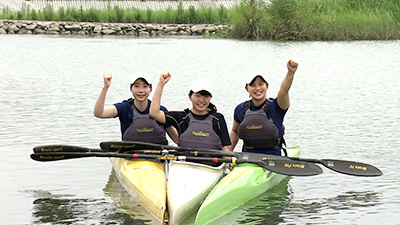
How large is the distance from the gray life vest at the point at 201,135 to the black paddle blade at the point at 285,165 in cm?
36

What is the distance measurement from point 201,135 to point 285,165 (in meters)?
0.86

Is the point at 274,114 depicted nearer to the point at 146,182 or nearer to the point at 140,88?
the point at 140,88

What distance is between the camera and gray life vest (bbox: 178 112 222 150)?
7.64 meters

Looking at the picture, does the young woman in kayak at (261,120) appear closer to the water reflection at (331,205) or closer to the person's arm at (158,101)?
the water reflection at (331,205)

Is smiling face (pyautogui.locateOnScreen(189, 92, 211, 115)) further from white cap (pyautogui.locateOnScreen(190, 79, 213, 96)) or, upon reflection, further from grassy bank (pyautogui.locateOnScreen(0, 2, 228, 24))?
grassy bank (pyautogui.locateOnScreen(0, 2, 228, 24))

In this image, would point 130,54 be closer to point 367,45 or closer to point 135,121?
point 367,45

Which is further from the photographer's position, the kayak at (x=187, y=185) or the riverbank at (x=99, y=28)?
the riverbank at (x=99, y=28)

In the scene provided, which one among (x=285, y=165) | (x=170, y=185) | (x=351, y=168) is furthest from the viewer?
(x=351, y=168)

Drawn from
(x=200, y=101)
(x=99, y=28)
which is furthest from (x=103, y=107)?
(x=99, y=28)

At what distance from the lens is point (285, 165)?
735 cm

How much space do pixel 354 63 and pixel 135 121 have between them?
45.9 ft

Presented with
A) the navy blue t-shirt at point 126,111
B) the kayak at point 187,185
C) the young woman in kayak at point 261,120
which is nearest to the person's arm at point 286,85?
the young woman in kayak at point 261,120

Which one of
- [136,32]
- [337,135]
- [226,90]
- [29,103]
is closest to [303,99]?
[226,90]

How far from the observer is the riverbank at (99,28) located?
4053cm
